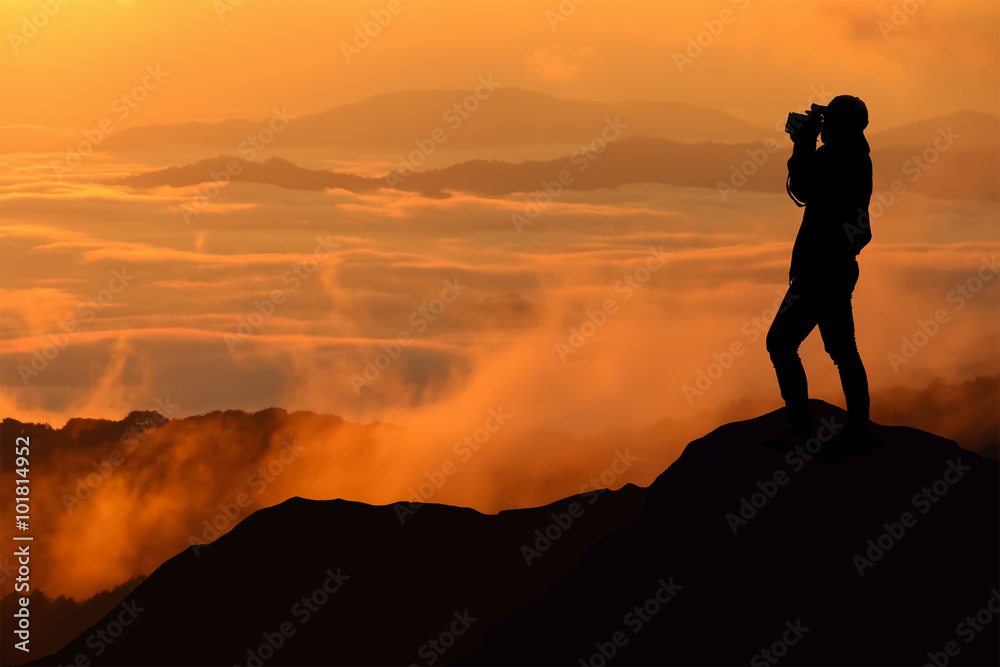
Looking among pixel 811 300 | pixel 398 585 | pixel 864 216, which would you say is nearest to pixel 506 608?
pixel 398 585

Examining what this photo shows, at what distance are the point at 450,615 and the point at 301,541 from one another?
10.9ft

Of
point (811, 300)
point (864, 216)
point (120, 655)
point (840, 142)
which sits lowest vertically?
point (120, 655)

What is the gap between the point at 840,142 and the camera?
1109 centimetres

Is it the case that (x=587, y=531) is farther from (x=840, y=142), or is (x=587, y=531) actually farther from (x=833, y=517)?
(x=840, y=142)

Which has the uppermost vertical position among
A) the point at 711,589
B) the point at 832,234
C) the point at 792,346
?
the point at 832,234

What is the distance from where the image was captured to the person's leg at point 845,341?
36.9 ft
